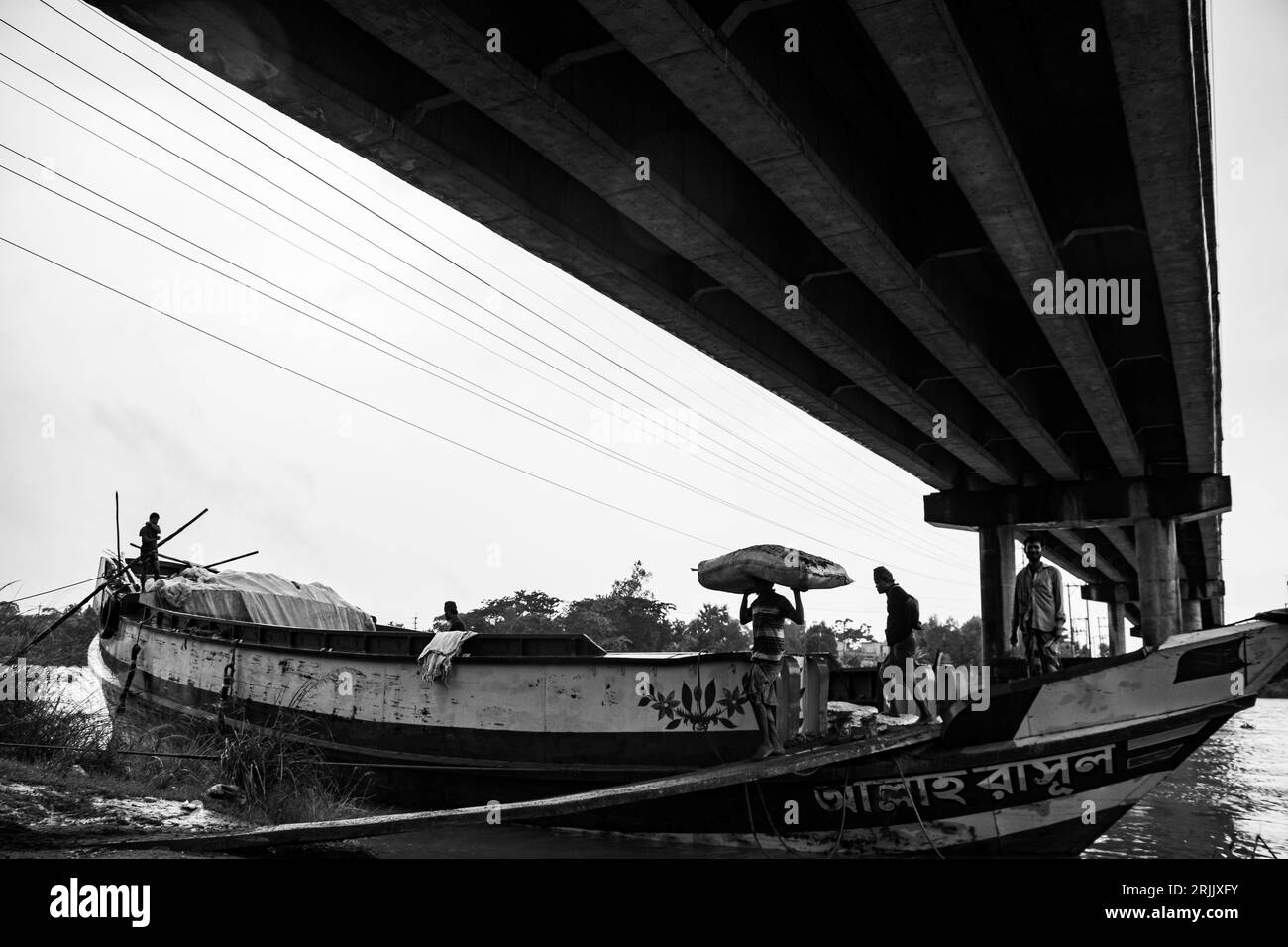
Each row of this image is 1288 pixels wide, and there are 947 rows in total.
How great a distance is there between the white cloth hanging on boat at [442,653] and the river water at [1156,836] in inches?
75.5

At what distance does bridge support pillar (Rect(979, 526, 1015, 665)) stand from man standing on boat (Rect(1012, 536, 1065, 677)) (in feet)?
67.3

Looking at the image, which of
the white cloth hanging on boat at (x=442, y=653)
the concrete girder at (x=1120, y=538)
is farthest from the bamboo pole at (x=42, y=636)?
the concrete girder at (x=1120, y=538)

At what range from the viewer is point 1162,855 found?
10.2 metres

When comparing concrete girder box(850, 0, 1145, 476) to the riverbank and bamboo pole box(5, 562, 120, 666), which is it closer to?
the riverbank

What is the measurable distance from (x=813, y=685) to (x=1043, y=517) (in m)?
21.5

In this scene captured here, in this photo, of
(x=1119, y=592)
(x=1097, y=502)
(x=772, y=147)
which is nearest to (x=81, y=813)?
(x=772, y=147)

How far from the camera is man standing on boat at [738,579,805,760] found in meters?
9.19

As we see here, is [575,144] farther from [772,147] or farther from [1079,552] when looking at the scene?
[1079,552]

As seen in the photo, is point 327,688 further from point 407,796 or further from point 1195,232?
point 1195,232

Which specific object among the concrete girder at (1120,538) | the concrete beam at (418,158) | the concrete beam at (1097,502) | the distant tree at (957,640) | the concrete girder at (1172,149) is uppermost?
the concrete girder at (1172,149)

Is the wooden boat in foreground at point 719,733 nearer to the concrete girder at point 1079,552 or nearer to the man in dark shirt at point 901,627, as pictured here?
the man in dark shirt at point 901,627

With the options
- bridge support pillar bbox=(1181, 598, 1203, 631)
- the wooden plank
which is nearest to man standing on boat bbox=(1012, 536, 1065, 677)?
the wooden plank

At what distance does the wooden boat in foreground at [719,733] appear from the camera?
26.1 ft
